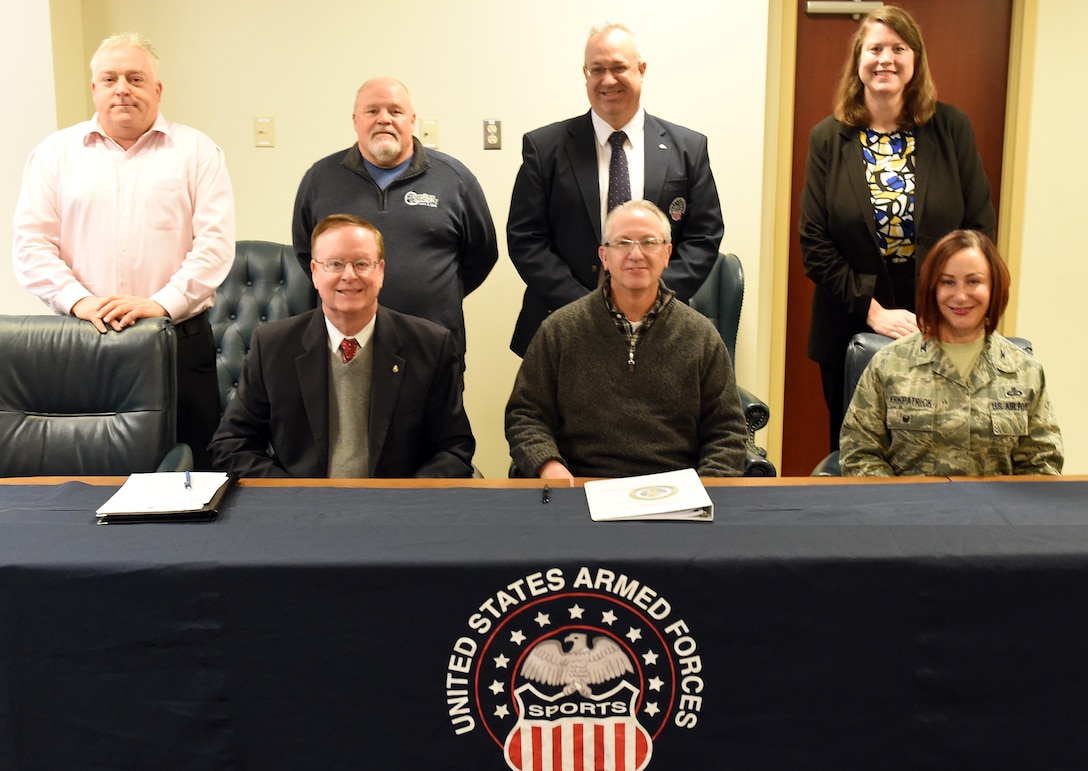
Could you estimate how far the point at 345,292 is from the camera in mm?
2273

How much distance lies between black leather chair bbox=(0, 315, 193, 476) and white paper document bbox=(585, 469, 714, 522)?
1.06m

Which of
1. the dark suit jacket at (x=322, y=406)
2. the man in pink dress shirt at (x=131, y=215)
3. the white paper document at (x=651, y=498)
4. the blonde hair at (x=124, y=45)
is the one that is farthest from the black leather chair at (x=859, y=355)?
the blonde hair at (x=124, y=45)

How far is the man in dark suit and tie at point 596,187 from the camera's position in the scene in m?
2.81

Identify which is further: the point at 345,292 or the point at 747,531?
the point at 345,292

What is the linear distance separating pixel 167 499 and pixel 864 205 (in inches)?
73.9

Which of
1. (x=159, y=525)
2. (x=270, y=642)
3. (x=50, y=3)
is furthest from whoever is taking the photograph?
(x=50, y=3)

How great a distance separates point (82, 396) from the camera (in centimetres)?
238

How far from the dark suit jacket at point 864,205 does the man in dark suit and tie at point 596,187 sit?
0.92 feet

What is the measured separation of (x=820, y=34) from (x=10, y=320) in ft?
9.51

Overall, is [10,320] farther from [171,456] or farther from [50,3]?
[50,3]

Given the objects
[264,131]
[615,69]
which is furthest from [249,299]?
[615,69]

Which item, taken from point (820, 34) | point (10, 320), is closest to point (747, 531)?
point (10, 320)

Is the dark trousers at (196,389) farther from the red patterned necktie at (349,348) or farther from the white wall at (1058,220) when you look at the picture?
the white wall at (1058,220)

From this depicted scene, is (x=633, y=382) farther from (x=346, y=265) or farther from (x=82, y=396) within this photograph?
(x=82, y=396)
